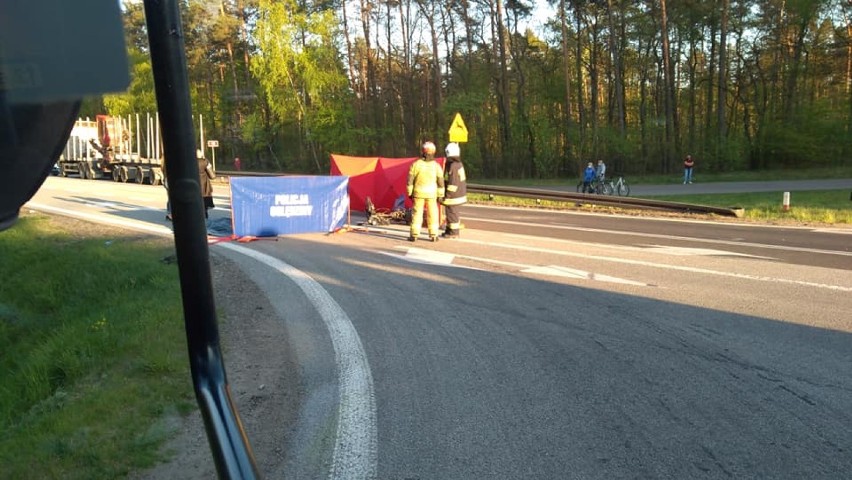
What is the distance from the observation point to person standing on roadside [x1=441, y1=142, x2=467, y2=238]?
513 inches

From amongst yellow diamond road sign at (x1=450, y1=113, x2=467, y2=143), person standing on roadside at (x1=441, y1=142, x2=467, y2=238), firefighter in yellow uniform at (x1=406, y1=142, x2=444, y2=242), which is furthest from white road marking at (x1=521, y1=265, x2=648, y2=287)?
yellow diamond road sign at (x1=450, y1=113, x2=467, y2=143)

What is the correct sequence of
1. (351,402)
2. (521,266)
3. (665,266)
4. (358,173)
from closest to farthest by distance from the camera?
(351,402)
(665,266)
(521,266)
(358,173)

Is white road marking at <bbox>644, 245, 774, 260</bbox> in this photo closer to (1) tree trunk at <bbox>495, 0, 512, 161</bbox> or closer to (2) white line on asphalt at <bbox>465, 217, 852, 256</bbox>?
(2) white line on asphalt at <bbox>465, 217, 852, 256</bbox>

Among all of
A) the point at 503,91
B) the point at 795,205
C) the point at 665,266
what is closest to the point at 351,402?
the point at 665,266

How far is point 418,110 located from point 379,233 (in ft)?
126

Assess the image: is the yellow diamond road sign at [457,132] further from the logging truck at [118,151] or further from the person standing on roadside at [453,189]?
the logging truck at [118,151]

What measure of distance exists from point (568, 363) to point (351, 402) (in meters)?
1.95

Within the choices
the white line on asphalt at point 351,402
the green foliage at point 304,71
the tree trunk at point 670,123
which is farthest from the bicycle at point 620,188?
the green foliage at point 304,71

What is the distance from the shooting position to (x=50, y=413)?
4922 millimetres

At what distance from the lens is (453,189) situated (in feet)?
42.5

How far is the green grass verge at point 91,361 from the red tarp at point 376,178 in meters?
5.89

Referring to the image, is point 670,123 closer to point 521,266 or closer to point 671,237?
point 671,237

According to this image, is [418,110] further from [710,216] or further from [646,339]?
[646,339]

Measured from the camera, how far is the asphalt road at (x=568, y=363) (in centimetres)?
371
